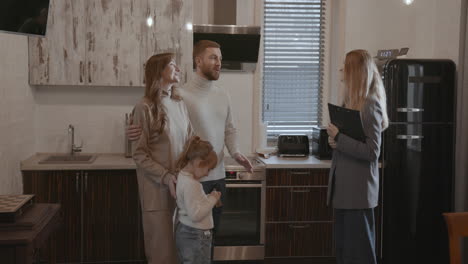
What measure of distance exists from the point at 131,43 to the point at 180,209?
2118 mm

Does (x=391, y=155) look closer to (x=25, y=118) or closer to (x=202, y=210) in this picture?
(x=202, y=210)

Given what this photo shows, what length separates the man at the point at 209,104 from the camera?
332 centimetres

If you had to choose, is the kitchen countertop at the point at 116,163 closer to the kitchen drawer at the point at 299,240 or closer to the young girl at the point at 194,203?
the kitchen drawer at the point at 299,240

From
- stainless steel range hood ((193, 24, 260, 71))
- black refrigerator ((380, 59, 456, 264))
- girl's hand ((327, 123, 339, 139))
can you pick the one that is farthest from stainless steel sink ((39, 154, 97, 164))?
black refrigerator ((380, 59, 456, 264))

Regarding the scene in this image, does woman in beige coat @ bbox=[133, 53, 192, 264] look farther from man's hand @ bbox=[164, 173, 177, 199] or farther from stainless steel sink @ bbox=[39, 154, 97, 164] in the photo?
stainless steel sink @ bbox=[39, 154, 97, 164]

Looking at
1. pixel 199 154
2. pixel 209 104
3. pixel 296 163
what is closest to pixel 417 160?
pixel 296 163

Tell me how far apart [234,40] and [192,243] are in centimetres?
229

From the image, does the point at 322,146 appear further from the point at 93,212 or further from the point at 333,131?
the point at 93,212

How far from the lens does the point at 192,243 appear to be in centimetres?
273

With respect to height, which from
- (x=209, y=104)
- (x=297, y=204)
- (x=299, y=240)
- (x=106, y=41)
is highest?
(x=106, y=41)

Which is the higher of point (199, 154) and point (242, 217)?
point (199, 154)

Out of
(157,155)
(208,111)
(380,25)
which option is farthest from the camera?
(380,25)

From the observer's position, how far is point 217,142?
3414 millimetres

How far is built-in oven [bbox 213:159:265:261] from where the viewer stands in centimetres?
442
